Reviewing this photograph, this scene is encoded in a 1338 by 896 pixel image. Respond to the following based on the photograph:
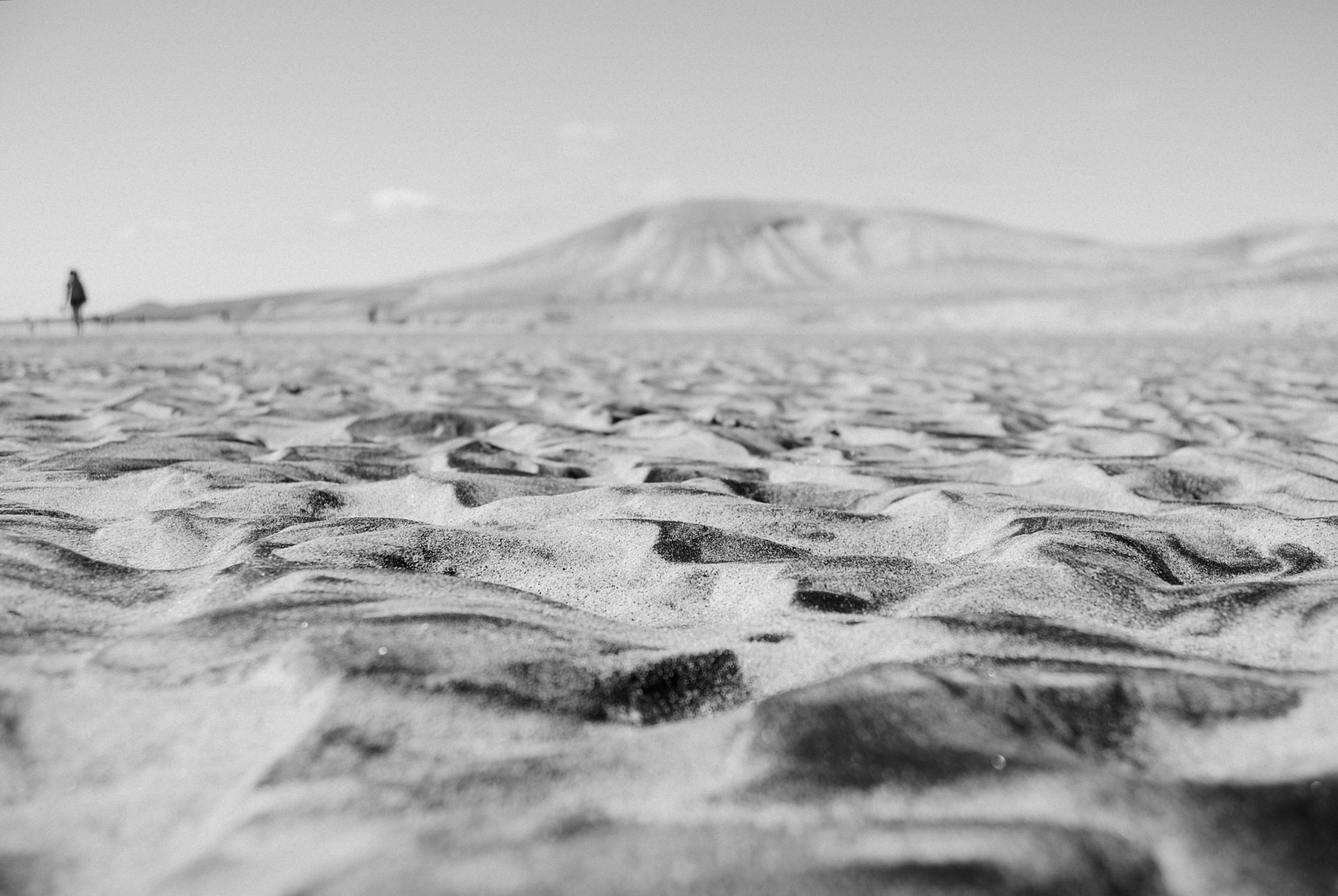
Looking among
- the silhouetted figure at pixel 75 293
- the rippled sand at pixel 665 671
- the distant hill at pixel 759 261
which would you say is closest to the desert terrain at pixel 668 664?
the rippled sand at pixel 665 671

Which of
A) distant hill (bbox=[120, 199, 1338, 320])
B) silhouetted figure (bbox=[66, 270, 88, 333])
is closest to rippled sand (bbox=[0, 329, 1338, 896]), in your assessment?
silhouetted figure (bbox=[66, 270, 88, 333])

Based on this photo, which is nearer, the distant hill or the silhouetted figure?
the silhouetted figure

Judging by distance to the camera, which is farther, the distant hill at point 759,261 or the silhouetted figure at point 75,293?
the distant hill at point 759,261

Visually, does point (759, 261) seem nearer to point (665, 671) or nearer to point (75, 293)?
point (75, 293)

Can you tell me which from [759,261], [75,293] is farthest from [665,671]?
[759,261]

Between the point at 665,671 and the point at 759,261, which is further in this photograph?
the point at 759,261

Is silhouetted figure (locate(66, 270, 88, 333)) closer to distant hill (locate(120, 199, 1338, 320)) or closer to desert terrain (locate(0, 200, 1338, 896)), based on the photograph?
desert terrain (locate(0, 200, 1338, 896))

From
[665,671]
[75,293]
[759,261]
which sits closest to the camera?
[665,671]

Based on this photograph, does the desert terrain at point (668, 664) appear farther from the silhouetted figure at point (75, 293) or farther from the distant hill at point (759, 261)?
the distant hill at point (759, 261)

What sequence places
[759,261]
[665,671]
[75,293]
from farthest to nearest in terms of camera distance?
[759,261], [75,293], [665,671]
